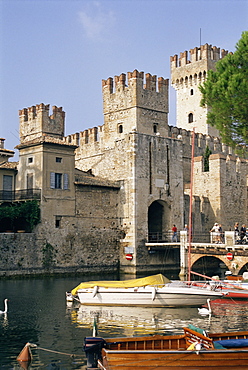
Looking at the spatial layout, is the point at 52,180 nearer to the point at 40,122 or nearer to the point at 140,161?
the point at 140,161

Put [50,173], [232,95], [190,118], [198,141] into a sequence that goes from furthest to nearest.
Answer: [190,118] < [198,141] < [50,173] < [232,95]

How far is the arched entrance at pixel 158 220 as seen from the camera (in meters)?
35.9

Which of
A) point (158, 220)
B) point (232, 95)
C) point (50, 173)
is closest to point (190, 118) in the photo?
point (158, 220)

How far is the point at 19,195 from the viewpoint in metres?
31.6

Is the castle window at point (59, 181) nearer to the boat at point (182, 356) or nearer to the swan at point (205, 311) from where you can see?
the swan at point (205, 311)

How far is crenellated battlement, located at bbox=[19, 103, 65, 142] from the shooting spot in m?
42.0

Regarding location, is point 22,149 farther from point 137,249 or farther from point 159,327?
point 159,327

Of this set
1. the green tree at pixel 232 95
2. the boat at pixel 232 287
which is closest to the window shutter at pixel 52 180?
the green tree at pixel 232 95

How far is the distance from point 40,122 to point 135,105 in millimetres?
8026

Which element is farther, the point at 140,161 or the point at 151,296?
the point at 140,161

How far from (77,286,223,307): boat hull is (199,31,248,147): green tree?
9.53m

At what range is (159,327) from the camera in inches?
641

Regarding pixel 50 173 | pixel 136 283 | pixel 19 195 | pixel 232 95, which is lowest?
pixel 136 283

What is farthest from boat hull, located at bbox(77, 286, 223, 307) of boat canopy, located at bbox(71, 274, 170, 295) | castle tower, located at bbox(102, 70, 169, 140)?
castle tower, located at bbox(102, 70, 169, 140)
